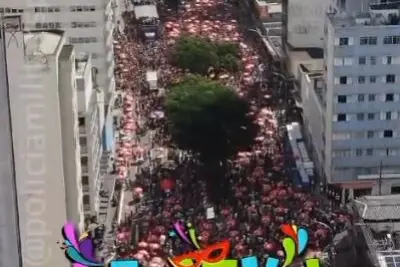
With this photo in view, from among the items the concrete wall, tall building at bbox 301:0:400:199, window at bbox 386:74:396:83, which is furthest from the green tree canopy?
the concrete wall

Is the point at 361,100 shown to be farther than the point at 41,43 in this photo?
Yes

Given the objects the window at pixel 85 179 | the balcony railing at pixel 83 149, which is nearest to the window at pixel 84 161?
the balcony railing at pixel 83 149

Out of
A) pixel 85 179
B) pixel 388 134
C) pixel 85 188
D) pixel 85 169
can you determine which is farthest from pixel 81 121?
pixel 388 134

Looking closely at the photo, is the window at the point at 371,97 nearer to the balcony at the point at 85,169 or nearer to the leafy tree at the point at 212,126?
the leafy tree at the point at 212,126

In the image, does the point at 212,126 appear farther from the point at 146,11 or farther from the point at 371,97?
the point at 146,11

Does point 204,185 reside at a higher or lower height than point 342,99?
lower

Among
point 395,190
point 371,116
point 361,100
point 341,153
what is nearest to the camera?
point 361,100
